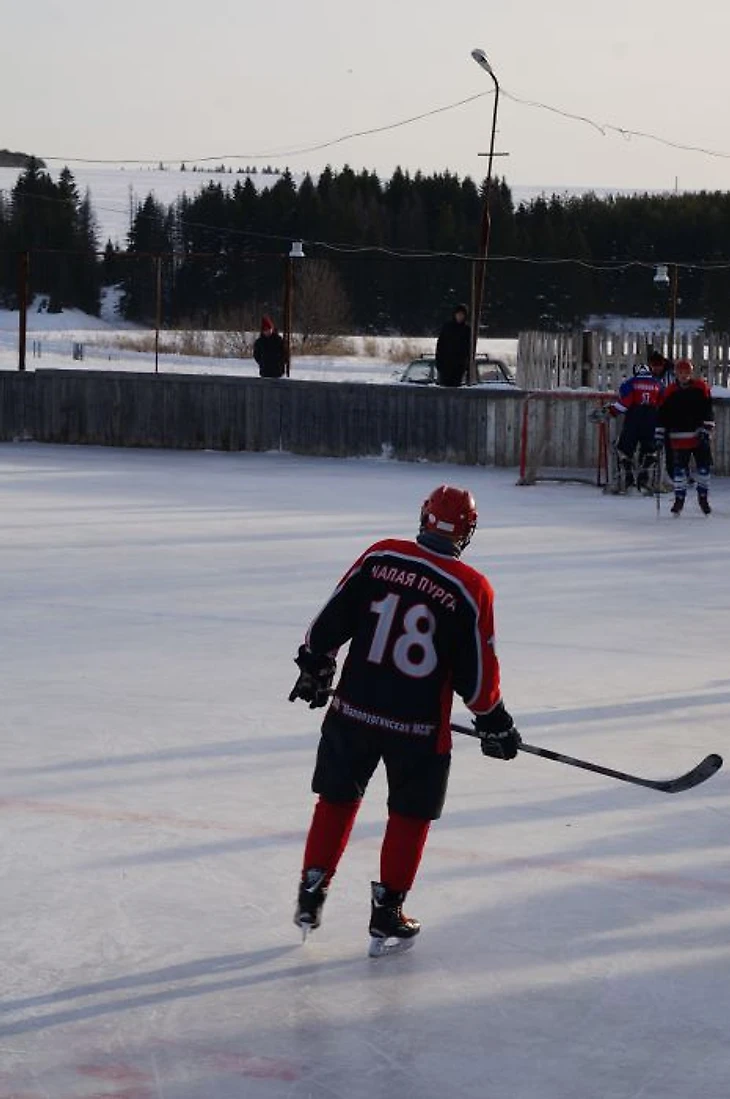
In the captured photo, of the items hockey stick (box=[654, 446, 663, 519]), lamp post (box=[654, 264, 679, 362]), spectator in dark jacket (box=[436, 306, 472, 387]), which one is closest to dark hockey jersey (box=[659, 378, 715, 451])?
hockey stick (box=[654, 446, 663, 519])

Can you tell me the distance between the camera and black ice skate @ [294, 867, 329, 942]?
16.1 feet

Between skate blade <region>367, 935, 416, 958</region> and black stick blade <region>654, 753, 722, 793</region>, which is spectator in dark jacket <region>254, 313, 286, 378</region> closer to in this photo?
black stick blade <region>654, 753, 722, 793</region>

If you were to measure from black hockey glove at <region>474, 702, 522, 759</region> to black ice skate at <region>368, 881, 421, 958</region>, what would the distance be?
46 centimetres

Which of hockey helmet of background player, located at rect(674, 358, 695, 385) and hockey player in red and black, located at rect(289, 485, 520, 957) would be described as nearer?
hockey player in red and black, located at rect(289, 485, 520, 957)

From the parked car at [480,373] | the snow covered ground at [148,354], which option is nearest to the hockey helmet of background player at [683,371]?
the parked car at [480,373]

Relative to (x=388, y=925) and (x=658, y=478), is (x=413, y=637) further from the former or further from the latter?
(x=658, y=478)

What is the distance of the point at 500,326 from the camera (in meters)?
53.8

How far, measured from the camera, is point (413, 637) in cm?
477

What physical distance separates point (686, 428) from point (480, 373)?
783cm

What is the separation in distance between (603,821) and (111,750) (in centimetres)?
193

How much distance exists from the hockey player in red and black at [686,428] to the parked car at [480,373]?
22.3 feet

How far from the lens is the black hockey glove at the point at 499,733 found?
15.8 ft

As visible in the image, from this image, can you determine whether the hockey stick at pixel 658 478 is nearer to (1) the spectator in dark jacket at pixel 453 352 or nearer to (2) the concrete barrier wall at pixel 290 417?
(2) the concrete barrier wall at pixel 290 417

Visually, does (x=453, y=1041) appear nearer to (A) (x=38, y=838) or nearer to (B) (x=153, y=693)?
(A) (x=38, y=838)
